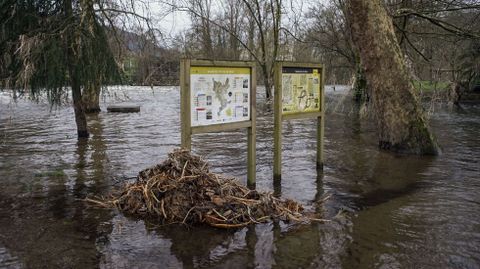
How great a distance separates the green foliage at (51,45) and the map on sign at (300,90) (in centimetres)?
432

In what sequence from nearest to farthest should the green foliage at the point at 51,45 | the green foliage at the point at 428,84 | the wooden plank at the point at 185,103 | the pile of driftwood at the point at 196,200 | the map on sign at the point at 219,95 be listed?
1. the pile of driftwood at the point at 196,200
2. the wooden plank at the point at 185,103
3. the map on sign at the point at 219,95
4. the green foliage at the point at 51,45
5. the green foliage at the point at 428,84

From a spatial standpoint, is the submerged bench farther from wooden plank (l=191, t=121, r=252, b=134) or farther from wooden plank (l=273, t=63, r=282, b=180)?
wooden plank (l=191, t=121, r=252, b=134)

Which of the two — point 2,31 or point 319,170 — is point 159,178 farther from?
point 2,31

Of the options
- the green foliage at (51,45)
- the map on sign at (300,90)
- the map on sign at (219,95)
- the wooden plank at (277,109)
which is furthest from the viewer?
the green foliage at (51,45)

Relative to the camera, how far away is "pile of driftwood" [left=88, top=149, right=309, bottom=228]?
526 centimetres

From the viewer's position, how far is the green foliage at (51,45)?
9648 mm

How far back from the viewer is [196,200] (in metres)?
5.41

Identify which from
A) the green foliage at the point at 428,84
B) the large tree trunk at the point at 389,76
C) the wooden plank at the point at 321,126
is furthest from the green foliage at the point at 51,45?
the green foliage at the point at 428,84

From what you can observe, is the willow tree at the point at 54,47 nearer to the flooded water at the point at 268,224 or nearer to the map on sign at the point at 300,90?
the flooded water at the point at 268,224

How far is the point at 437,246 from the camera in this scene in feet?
15.4

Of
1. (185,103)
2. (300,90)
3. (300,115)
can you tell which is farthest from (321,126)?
(185,103)

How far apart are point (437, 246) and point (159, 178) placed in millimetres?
2994

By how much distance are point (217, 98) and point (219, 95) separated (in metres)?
0.05

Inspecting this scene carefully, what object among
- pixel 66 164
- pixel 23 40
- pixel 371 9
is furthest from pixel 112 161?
pixel 371 9
